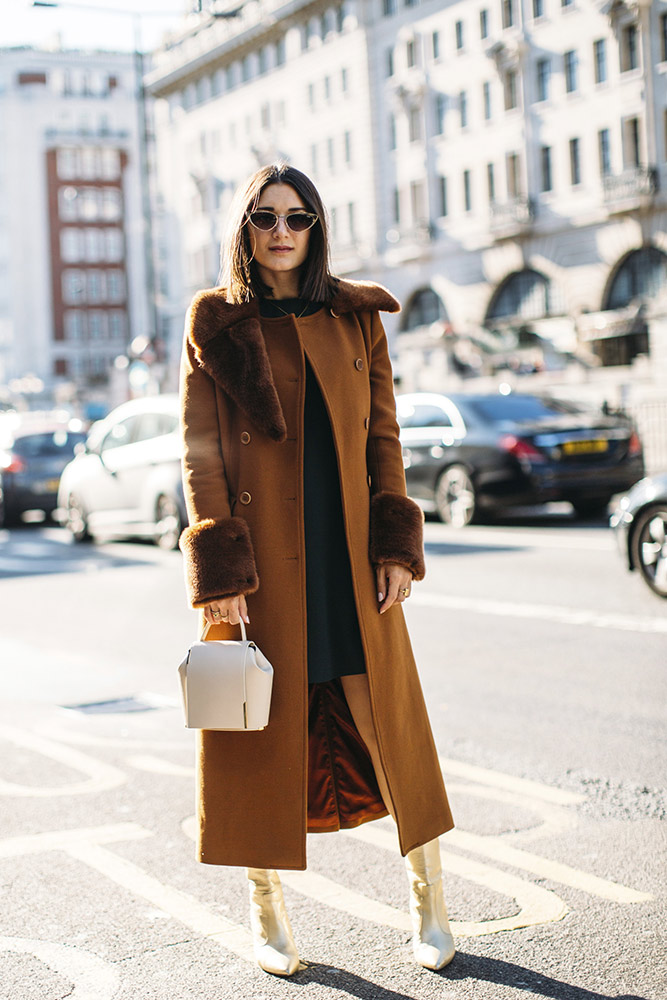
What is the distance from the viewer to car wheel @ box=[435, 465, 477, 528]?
1505 centimetres

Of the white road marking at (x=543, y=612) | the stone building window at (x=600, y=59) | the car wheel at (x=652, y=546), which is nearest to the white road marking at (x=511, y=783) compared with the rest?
Answer: the white road marking at (x=543, y=612)

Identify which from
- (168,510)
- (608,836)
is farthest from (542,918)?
(168,510)

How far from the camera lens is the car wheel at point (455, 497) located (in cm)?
1505

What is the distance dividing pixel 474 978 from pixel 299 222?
1.89 metres

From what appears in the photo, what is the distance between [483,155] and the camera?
2039 inches

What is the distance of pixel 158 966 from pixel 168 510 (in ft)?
36.0

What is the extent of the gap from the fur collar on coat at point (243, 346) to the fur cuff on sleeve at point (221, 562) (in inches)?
10.1

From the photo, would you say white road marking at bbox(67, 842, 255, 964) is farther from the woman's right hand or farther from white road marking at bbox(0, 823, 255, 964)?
the woman's right hand

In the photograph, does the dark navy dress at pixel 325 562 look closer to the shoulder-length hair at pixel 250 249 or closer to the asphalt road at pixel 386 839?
the shoulder-length hair at pixel 250 249

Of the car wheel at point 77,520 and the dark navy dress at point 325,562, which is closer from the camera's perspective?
the dark navy dress at point 325,562

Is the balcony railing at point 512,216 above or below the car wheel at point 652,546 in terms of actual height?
above

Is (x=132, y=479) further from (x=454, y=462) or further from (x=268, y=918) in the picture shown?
(x=268, y=918)

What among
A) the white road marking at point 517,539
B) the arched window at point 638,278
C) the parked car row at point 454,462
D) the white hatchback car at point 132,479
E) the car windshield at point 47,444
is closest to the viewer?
the white road marking at point 517,539

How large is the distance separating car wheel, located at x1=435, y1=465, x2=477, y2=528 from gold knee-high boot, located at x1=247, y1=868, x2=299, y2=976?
38.6 ft
